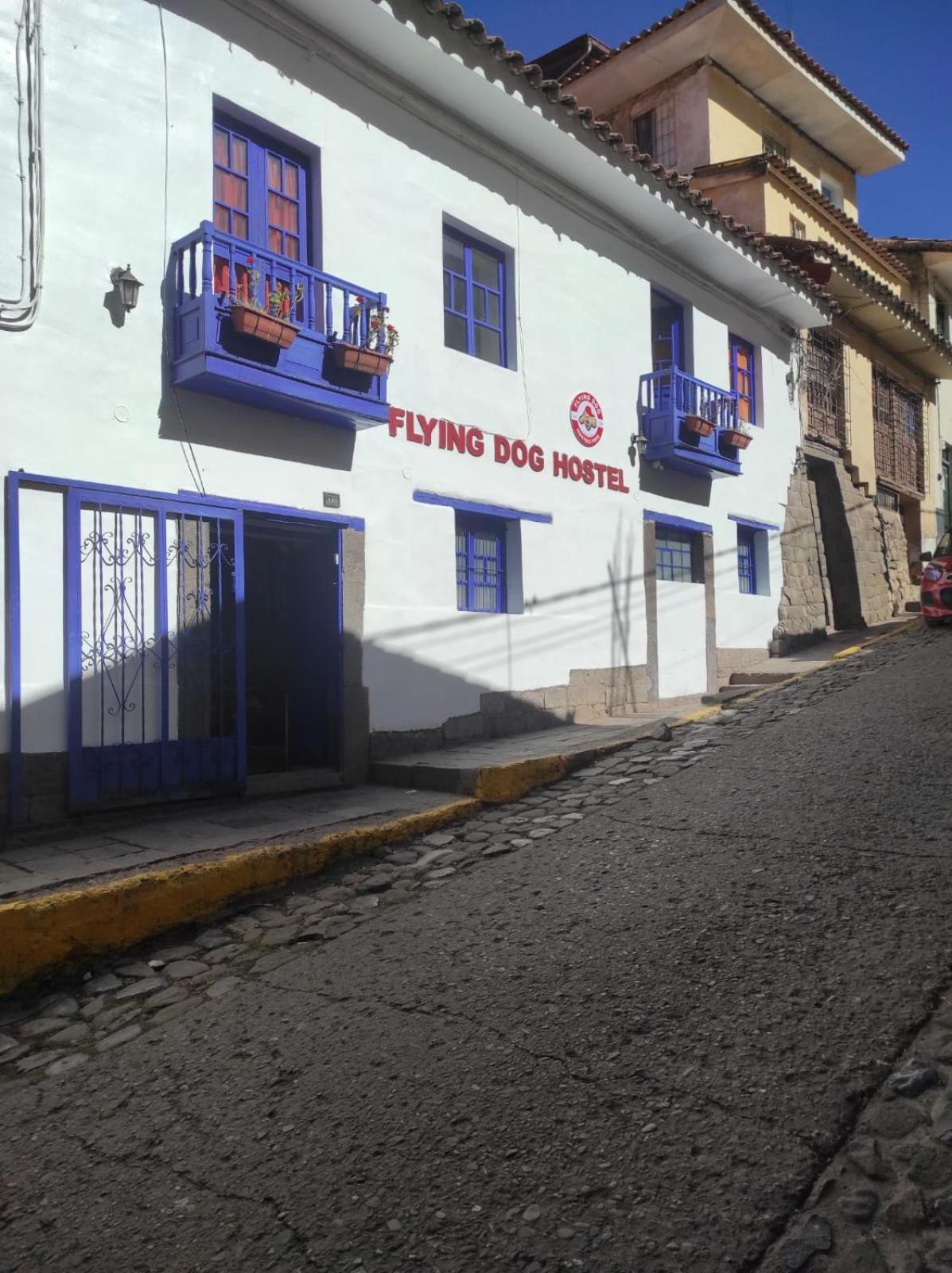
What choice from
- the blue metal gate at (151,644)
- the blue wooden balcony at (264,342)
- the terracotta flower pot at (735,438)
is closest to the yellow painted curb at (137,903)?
the blue metal gate at (151,644)

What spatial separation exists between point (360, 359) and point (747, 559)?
7.93 meters

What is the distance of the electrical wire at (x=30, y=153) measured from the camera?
5.71 metres

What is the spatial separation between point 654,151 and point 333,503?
12718 mm

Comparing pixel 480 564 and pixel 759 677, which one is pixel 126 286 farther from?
pixel 759 677

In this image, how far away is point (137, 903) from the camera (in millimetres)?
4449

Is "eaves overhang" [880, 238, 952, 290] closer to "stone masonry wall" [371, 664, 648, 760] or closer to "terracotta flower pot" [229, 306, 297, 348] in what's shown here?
"stone masonry wall" [371, 664, 648, 760]

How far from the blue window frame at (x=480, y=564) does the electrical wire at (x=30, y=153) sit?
13.5ft

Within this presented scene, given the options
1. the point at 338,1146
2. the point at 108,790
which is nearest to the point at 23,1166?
the point at 338,1146

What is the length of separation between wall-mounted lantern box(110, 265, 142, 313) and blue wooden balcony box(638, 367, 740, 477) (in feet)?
20.8

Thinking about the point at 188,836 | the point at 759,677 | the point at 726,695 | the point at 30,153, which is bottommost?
the point at 188,836

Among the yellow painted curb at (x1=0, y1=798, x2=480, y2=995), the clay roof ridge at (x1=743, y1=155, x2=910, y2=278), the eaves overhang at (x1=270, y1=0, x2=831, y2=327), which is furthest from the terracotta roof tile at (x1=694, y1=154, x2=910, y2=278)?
the yellow painted curb at (x1=0, y1=798, x2=480, y2=995)

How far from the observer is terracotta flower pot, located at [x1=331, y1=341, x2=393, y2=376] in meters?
7.01

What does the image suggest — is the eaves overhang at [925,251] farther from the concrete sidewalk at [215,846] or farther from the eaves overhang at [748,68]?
the concrete sidewalk at [215,846]

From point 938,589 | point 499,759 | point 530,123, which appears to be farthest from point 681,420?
point 499,759
